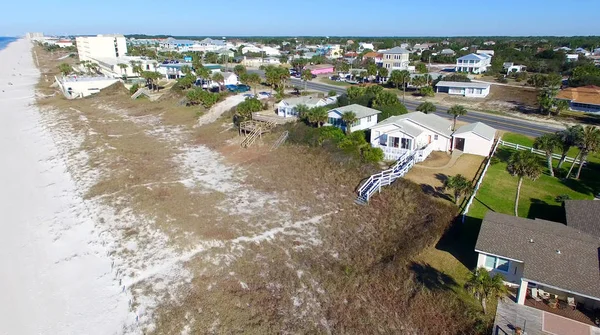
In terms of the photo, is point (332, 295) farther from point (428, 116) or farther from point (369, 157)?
point (428, 116)

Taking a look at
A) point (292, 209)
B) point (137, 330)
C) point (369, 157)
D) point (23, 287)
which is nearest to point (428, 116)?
point (369, 157)

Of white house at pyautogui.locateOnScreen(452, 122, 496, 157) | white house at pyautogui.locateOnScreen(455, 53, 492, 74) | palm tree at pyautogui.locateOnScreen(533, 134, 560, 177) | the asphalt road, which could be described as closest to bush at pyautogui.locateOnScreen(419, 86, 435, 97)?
the asphalt road

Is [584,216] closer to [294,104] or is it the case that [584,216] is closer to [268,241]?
[268,241]

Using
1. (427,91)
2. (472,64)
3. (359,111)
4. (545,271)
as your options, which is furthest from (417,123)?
(472,64)

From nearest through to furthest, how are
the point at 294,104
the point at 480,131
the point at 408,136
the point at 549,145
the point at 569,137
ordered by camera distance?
the point at 549,145
the point at 569,137
the point at 408,136
the point at 480,131
the point at 294,104

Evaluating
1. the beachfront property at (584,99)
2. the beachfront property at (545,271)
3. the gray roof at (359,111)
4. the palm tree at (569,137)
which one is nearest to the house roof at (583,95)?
the beachfront property at (584,99)

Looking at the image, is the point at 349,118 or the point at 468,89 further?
the point at 468,89
